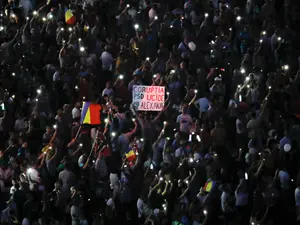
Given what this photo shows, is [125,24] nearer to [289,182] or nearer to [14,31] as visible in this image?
[14,31]

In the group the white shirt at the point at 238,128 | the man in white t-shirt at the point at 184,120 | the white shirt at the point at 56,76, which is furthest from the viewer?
the white shirt at the point at 56,76

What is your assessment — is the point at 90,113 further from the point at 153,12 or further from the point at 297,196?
the point at 297,196

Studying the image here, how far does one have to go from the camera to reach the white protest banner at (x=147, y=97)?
65.3 ft

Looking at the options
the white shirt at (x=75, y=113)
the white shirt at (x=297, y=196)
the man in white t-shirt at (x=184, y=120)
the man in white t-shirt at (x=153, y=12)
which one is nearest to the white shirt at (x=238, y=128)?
the man in white t-shirt at (x=184, y=120)

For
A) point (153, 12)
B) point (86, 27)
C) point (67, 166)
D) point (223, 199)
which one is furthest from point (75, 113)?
point (223, 199)

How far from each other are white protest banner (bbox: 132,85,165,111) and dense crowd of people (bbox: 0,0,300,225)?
0.38 meters

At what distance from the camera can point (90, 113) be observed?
20344 mm

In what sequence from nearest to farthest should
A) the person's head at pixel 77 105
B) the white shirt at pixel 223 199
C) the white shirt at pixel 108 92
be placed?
the white shirt at pixel 223 199, the white shirt at pixel 108 92, the person's head at pixel 77 105

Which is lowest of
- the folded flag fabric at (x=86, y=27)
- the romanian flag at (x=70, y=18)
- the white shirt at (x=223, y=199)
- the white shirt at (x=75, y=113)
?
the white shirt at (x=223, y=199)

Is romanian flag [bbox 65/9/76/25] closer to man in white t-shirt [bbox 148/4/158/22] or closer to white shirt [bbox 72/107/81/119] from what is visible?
man in white t-shirt [bbox 148/4/158/22]

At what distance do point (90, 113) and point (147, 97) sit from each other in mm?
1325

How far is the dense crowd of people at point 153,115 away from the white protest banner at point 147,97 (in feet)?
1.25

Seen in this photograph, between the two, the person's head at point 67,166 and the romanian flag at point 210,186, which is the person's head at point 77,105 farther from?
the romanian flag at point 210,186

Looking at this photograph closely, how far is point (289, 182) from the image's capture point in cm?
1814
